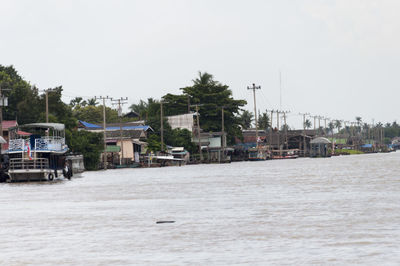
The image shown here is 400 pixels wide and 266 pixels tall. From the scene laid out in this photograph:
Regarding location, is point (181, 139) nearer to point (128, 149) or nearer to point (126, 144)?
point (128, 149)

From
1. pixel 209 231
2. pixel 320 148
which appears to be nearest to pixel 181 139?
pixel 320 148

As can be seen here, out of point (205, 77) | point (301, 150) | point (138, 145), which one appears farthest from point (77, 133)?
point (301, 150)

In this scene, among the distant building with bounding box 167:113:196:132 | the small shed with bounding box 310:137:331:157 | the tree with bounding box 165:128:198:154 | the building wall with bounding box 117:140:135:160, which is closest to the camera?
the building wall with bounding box 117:140:135:160

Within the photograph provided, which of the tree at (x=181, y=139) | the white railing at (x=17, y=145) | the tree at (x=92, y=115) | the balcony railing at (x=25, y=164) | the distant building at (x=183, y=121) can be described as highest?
the tree at (x=92, y=115)

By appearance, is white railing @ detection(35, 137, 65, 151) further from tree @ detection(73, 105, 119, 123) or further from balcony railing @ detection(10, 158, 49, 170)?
tree @ detection(73, 105, 119, 123)

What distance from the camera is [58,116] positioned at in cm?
8956

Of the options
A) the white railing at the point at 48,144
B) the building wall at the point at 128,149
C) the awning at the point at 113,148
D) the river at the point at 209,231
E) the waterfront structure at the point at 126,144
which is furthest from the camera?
the building wall at the point at 128,149

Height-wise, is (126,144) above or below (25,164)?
above

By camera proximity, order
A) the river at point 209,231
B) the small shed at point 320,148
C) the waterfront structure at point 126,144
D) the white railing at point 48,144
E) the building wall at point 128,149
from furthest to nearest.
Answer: the small shed at point 320,148, the building wall at point 128,149, the waterfront structure at point 126,144, the white railing at point 48,144, the river at point 209,231

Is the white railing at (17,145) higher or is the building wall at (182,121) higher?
the building wall at (182,121)

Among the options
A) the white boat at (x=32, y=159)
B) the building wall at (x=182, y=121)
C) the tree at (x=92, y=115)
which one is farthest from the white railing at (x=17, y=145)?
the tree at (x=92, y=115)

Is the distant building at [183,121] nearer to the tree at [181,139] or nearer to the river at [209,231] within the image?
the tree at [181,139]

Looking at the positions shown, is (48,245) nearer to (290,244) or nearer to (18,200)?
(290,244)

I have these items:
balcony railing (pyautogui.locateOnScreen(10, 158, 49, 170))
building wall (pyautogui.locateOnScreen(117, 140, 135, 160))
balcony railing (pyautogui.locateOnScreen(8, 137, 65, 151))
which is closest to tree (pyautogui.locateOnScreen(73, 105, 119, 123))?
building wall (pyautogui.locateOnScreen(117, 140, 135, 160))
